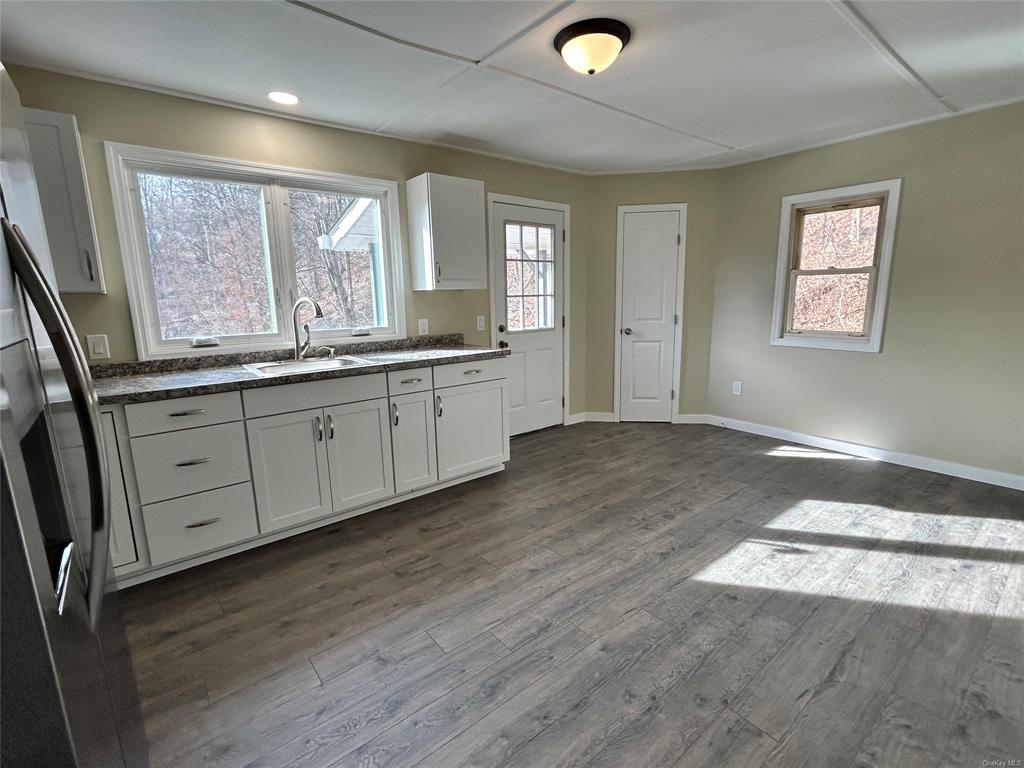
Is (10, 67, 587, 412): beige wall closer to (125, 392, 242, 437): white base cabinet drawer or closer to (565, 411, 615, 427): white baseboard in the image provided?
(125, 392, 242, 437): white base cabinet drawer

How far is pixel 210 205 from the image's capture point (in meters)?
2.67

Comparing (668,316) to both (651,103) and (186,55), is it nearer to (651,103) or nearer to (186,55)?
(651,103)

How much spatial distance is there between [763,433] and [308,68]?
4.33 meters

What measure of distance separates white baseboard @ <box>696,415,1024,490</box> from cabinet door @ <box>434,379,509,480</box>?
95.7 inches

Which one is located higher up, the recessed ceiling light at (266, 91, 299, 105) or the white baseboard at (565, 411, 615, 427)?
the recessed ceiling light at (266, 91, 299, 105)

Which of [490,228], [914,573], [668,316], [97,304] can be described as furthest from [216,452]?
[668,316]

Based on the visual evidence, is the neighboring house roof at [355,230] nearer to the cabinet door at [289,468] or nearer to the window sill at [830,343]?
the cabinet door at [289,468]

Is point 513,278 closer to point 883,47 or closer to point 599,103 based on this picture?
point 599,103

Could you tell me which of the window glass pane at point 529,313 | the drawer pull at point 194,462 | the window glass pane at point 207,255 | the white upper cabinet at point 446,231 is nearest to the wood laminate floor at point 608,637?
the drawer pull at point 194,462

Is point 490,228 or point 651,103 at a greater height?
point 651,103

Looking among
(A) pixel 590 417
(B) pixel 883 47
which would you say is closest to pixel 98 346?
(A) pixel 590 417

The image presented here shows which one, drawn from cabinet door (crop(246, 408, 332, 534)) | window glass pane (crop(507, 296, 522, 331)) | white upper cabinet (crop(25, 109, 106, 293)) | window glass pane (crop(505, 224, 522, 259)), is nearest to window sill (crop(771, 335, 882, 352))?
window glass pane (crop(507, 296, 522, 331))

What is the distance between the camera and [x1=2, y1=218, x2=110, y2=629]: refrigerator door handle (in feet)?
2.30

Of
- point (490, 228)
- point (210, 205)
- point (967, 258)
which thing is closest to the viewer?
point (210, 205)
